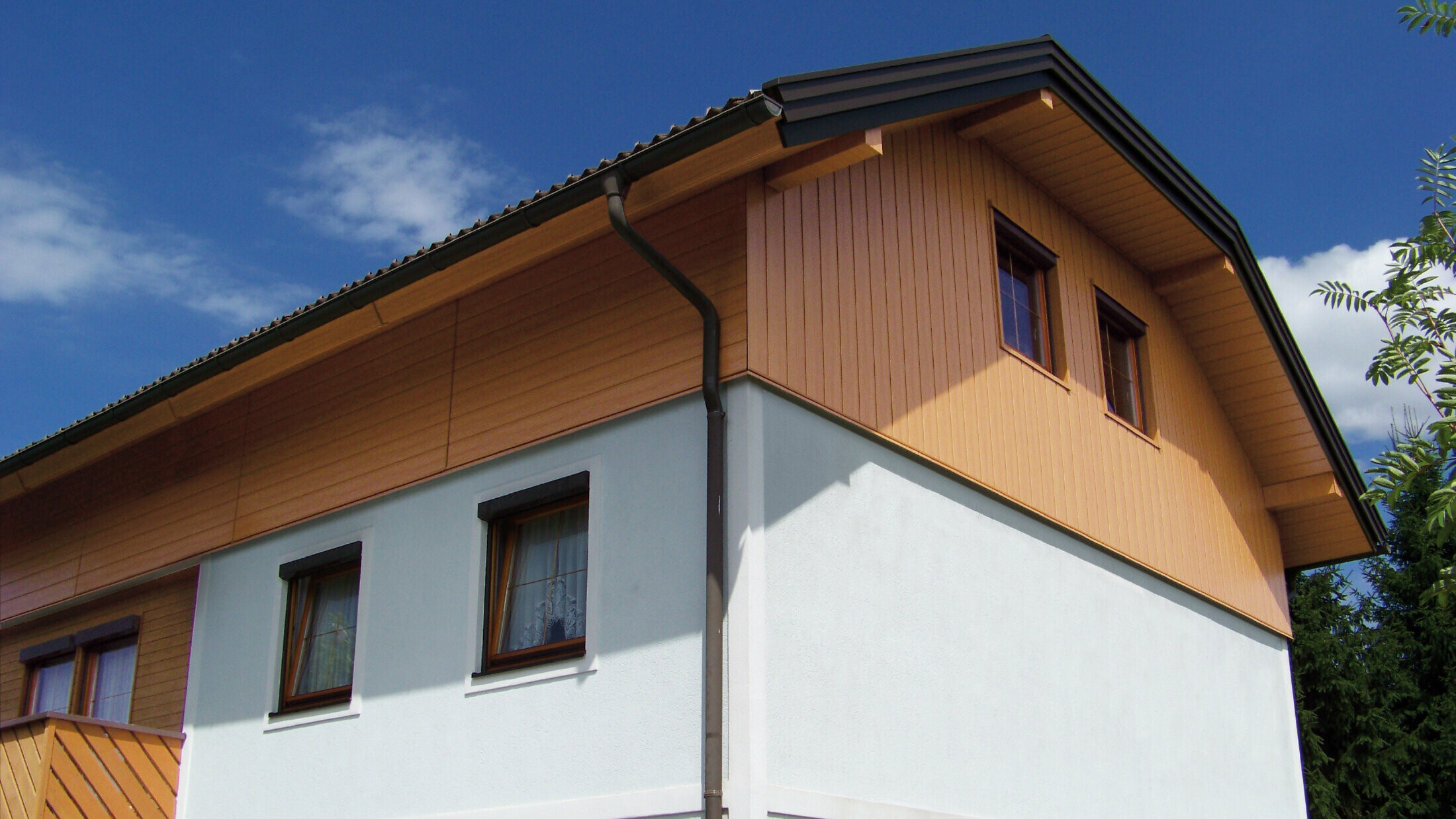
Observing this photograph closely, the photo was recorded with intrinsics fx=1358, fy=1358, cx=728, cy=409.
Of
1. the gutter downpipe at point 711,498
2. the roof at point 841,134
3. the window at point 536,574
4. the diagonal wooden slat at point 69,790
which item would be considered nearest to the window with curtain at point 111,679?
the roof at point 841,134

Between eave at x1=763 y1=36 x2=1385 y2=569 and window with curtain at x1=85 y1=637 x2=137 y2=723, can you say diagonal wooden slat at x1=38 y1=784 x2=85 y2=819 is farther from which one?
eave at x1=763 y1=36 x2=1385 y2=569

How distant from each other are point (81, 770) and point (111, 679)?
2788mm

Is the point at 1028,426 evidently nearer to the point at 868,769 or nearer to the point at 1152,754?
the point at 1152,754

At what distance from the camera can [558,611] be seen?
27.8 feet

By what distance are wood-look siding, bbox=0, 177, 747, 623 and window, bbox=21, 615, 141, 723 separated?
0.44 meters

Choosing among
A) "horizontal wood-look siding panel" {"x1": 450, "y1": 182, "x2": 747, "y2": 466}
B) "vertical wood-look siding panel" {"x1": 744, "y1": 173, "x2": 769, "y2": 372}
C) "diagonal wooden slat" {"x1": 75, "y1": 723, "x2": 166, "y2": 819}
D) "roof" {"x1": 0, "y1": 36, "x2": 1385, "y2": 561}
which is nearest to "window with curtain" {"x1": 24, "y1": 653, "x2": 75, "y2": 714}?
"roof" {"x1": 0, "y1": 36, "x2": 1385, "y2": 561}

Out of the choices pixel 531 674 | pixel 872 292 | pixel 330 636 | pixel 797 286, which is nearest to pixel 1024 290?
pixel 872 292

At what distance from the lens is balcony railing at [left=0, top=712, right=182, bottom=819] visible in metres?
9.29

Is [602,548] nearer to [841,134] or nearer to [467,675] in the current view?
[467,675]

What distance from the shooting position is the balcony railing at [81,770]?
9289mm

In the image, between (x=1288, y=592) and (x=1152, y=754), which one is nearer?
(x=1152, y=754)

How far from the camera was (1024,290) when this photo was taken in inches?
444

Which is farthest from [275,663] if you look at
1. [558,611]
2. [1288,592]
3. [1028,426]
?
[1288,592]

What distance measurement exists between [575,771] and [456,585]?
1.78m
